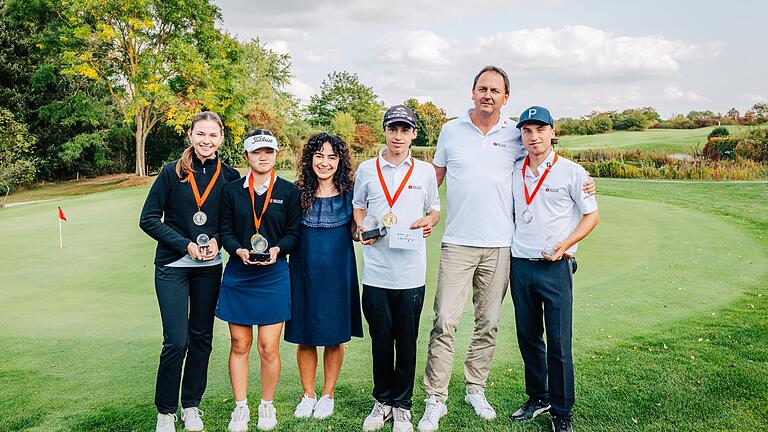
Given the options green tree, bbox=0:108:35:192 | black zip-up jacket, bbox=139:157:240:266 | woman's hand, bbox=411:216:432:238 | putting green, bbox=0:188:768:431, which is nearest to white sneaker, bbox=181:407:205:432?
putting green, bbox=0:188:768:431

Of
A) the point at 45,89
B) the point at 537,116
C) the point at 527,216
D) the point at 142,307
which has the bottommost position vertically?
the point at 142,307

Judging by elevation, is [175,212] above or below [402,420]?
above

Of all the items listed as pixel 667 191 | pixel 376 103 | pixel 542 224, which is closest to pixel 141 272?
pixel 542 224

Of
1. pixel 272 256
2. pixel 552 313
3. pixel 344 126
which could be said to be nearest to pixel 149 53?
pixel 344 126

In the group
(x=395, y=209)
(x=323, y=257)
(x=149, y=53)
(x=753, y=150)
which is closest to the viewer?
(x=395, y=209)

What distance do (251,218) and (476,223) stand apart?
4.42 feet

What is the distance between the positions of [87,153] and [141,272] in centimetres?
2807

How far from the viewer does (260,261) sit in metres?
3.20

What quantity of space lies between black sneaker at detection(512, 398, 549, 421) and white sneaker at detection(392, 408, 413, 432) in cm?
63

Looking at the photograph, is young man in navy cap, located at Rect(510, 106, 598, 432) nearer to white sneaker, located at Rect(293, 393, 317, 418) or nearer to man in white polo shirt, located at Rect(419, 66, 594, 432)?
man in white polo shirt, located at Rect(419, 66, 594, 432)

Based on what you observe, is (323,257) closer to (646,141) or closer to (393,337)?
(393,337)

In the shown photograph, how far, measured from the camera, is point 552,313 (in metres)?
3.31

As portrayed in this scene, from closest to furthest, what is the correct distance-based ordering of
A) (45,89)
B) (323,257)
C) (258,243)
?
(258,243), (323,257), (45,89)

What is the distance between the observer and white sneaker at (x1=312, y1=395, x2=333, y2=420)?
3431mm
